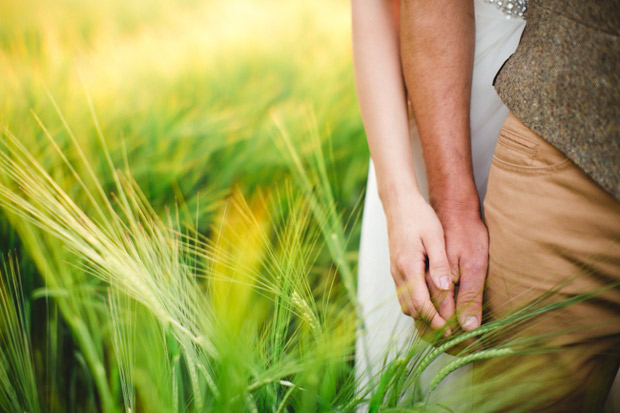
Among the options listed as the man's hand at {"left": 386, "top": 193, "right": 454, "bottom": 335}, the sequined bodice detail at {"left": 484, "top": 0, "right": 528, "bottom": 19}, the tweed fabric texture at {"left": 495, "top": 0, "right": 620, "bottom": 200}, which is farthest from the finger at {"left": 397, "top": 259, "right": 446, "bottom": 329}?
the sequined bodice detail at {"left": 484, "top": 0, "right": 528, "bottom": 19}

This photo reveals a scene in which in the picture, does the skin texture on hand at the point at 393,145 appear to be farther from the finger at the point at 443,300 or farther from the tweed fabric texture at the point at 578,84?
the tweed fabric texture at the point at 578,84

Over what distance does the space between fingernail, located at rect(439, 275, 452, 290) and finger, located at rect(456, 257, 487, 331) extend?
20 mm

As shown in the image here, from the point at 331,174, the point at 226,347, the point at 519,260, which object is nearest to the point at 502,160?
the point at 519,260

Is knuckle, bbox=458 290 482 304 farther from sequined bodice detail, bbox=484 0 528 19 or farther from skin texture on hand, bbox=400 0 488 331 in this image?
sequined bodice detail, bbox=484 0 528 19

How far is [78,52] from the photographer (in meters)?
0.83

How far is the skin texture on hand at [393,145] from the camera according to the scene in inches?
17.7

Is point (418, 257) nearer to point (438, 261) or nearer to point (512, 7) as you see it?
point (438, 261)

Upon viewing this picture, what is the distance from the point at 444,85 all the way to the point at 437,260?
19cm

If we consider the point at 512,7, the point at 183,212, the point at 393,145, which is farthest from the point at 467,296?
the point at 183,212

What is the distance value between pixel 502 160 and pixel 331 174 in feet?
1.80

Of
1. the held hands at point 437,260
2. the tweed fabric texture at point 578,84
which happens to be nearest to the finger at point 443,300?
the held hands at point 437,260

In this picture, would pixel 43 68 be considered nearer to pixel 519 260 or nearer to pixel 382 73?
pixel 382 73

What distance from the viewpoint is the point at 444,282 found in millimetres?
428

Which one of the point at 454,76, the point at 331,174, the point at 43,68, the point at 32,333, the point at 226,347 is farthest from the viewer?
the point at 331,174
